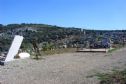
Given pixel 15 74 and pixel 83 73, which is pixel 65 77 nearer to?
pixel 83 73

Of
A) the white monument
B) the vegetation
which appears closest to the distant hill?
the white monument

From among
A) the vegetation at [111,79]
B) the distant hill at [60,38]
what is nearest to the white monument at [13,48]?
the distant hill at [60,38]

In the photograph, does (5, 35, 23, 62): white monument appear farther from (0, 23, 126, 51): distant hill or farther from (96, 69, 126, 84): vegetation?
(96, 69, 126, 84): vegetation

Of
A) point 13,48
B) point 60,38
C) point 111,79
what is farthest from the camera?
point 60,38

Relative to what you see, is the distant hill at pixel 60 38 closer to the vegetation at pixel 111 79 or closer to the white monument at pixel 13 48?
the white monument at pixel 13 48

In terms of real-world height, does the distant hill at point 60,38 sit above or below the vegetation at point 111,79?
above

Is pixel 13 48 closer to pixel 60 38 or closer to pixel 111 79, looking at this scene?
pixel 111 79

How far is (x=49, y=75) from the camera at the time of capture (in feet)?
44.1

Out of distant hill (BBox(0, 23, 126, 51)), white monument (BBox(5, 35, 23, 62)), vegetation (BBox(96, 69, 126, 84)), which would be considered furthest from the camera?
distant hill (BBox(0, 23, 126, 51))

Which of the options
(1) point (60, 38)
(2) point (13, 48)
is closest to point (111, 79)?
(2) point (13, 48)

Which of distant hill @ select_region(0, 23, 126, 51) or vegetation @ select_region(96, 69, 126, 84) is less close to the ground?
distant hill @ select_region(0, 23, 126, 51)

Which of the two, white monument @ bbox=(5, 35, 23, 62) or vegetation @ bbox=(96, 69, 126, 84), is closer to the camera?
vegetation @ bbox=(96, 69, 126, 84)

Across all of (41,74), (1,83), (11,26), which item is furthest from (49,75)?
(11,26)

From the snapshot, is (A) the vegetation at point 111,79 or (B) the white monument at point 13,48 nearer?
(A) the vegetation at point 111,79
